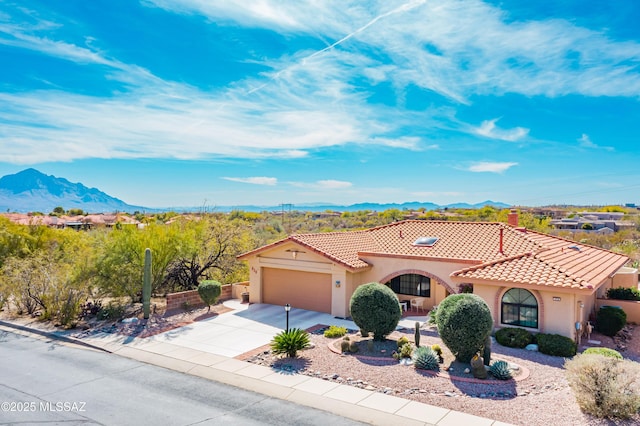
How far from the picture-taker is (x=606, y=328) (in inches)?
744

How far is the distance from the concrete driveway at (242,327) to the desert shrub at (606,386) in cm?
944

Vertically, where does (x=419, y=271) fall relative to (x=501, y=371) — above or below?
above

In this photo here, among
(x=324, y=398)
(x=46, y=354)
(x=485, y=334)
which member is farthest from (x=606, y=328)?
(x=46, y=354)

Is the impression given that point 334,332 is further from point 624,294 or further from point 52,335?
point 624,294

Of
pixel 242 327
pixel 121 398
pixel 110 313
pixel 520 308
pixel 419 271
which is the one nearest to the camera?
pixel 121 398

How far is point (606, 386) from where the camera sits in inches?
401

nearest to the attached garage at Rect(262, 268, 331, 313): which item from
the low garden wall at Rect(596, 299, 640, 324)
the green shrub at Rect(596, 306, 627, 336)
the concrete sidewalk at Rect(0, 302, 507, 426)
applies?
the concrete sidewalk at Rect(0, 302, 507, 426)

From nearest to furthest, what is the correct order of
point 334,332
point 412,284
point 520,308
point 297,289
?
point 520,308, point 334,332, point 412,284, point 297,289

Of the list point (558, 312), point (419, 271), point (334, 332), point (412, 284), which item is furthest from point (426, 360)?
point (412, 284)

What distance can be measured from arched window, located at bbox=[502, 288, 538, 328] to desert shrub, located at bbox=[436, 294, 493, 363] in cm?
475

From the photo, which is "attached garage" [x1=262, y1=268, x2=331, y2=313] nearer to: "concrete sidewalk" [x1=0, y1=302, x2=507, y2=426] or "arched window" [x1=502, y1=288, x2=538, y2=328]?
"concrete sidewalk" [x1=0, y1=302, x2=507, y2=426]

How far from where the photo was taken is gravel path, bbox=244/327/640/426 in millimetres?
10812

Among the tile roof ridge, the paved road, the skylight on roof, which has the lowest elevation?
the paved road

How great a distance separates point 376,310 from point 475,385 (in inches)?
168
